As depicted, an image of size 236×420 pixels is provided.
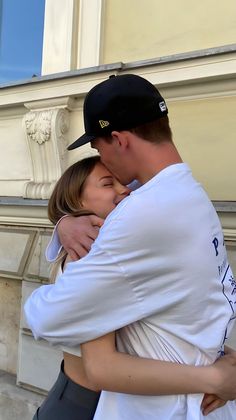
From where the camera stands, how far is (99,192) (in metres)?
1.70

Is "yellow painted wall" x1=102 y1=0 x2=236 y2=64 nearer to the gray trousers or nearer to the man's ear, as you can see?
the man's ear

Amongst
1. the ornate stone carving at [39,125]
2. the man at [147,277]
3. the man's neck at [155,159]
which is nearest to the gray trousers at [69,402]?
the man at [147,277]

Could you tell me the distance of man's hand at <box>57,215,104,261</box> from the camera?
1558 millimetres

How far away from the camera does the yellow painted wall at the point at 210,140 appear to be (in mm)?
3029

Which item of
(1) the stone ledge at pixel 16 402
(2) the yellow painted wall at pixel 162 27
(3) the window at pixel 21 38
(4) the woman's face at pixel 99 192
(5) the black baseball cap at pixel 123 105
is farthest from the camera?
(3) the window at pixel 21 38

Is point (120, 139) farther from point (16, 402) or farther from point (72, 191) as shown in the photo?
point (16, 402)

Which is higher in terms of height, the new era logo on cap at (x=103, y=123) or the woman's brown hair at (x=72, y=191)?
the new era logo on cap at (x=103, y=123)

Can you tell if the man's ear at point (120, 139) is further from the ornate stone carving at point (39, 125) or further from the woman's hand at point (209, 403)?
the ornate stone carving at point (39, 125)

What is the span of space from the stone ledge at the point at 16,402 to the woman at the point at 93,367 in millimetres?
2100

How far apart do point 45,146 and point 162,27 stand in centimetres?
119

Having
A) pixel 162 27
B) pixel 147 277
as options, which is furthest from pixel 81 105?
pixel 147 277

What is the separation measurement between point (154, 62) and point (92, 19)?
2.59 ft

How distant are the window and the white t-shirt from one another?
3276mm

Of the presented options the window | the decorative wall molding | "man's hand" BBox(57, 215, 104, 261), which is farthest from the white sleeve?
the window
